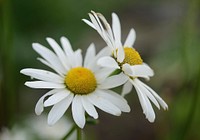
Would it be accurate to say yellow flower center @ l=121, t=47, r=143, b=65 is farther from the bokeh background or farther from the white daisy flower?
the bokeh background

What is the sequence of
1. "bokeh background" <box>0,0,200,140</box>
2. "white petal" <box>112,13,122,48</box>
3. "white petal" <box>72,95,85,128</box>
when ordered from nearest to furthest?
"white petal" <box>72,95,85,128</box>, "white petal" <box>112,13,122,48</box>, "bokeh background" <box>0,0,200,140</box>

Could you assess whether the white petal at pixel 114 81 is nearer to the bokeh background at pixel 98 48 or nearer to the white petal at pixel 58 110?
the white petal at pixel 58 110

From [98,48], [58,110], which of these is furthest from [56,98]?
[98,48]

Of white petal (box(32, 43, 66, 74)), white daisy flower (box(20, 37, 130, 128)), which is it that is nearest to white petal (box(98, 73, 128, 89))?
white daisy flower (box(20, 37, 130, 128))

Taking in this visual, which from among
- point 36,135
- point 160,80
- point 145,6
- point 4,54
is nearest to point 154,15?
point 145,6

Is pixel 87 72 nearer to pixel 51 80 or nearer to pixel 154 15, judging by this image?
pixel 51 80

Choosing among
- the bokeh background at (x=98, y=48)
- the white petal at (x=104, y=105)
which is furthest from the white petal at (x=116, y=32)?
the bokeh background at (x=98, y=48)

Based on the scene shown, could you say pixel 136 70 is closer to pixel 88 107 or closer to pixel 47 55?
pixel 88 107
